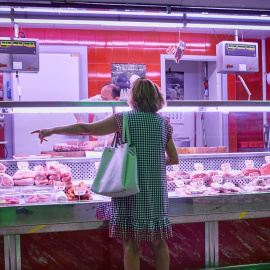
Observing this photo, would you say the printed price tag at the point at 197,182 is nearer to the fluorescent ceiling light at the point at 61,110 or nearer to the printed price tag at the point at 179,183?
the printed price tag at the point at 179,183

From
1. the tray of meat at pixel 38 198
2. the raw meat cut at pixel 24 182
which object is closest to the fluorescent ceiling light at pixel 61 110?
the raw meat cut at pixel 24 182

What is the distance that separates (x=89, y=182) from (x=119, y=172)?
1.04m

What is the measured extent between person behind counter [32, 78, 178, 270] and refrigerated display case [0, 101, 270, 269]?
1.46ft

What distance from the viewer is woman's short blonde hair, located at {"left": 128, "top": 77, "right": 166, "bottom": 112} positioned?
107 inches

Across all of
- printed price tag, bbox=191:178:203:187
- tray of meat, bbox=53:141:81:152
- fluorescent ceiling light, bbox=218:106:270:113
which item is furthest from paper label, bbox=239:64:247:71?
tray of meat, bbox=53:141:81:152

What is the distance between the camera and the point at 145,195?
2.65 metres

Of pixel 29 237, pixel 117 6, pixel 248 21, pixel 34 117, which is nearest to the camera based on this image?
pixel 29 237

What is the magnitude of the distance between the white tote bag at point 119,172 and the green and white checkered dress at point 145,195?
9 centimetres

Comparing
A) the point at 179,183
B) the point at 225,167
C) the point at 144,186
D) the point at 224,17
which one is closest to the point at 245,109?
the point at 225,167

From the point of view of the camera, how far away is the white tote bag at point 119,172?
2.52m

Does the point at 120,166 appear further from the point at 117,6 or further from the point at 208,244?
the point at 117,6

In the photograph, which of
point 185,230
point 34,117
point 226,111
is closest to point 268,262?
point 185,230

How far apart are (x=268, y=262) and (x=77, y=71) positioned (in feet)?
16.6

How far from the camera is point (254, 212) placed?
337cm
